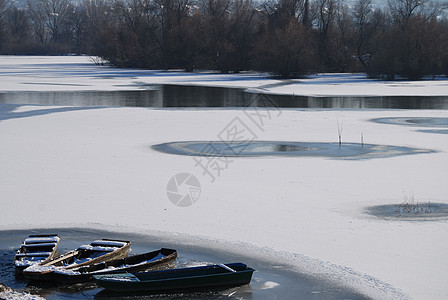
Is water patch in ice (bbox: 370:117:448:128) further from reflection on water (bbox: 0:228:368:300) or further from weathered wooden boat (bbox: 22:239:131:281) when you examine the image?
weathered wooden boat (bbox: 22:239:131:281)

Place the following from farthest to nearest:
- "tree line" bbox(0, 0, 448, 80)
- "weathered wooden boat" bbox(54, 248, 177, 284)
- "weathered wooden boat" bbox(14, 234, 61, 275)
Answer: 1. "tree line" bbox(0, 0, 448, 80)
2. "weathered wooden boat" bbox(14, 234, 61, 275)
3. "weathered wooden boat" bbox(54, 248, 177, 284)

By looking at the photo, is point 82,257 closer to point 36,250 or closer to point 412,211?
point 36,250

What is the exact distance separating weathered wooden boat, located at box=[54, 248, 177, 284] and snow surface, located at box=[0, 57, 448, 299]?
0.96 meters

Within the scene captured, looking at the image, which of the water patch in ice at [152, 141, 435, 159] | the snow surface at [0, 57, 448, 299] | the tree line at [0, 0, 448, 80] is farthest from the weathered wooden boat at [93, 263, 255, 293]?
the tree line at [0, 0, 448, 80]

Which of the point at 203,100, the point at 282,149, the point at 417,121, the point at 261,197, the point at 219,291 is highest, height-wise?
the point at 203,100

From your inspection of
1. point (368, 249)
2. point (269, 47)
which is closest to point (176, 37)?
point (269, 47)

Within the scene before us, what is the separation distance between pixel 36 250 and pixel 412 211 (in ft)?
18.9

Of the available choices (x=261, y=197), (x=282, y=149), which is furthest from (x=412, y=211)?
(x=282, y=149)

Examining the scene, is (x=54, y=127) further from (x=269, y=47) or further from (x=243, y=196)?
(x=269, y=47)

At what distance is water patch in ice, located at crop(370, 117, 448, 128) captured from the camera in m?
23.0

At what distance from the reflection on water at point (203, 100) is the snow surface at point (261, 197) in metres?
9.46

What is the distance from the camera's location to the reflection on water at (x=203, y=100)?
99.4ft

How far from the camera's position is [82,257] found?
8.38 meters

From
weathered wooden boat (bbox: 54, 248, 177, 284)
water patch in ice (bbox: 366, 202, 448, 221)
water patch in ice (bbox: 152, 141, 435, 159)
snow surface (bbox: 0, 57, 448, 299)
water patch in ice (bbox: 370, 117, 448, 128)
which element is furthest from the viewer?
water patch in ice (bbox: 370, 117, 448, 128)
